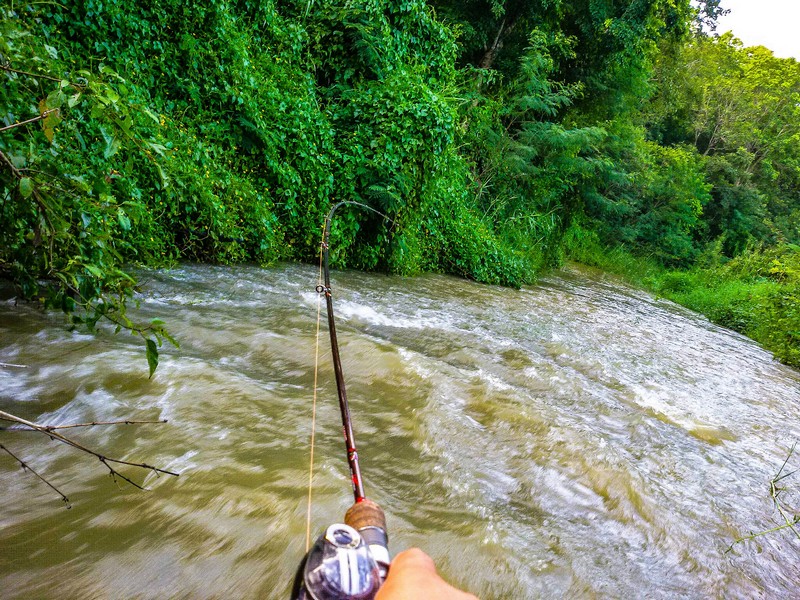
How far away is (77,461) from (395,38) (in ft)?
28.4

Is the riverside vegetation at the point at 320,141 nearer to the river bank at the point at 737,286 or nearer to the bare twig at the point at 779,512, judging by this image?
the river bank at the point at 737,286

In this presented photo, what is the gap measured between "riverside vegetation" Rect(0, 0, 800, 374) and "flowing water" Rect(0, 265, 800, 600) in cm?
48

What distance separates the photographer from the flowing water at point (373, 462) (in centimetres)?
181

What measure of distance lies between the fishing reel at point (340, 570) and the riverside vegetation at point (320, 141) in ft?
4.53

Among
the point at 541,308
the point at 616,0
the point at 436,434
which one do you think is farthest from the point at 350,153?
the point at 616,0

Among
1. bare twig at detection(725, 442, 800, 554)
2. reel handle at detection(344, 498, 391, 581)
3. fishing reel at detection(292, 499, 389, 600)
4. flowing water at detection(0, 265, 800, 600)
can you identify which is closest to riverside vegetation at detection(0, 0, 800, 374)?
flowing water at detection(0, 265, 800, 600)

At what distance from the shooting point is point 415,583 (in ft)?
2.77

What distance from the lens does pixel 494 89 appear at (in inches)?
549

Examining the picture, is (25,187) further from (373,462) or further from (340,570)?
(373,462)

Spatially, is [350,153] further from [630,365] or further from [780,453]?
[780,453]

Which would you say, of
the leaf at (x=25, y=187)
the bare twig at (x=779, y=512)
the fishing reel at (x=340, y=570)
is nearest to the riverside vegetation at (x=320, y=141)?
the leaf at (x=25, y=187)

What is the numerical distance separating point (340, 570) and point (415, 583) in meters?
0.14

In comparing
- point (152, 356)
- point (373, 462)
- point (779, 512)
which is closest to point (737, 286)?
point (779, 512)

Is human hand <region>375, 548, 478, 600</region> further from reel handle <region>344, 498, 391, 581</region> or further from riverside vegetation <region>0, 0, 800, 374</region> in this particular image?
riverside vegetation <region>0, 0, 800, 374</region>
